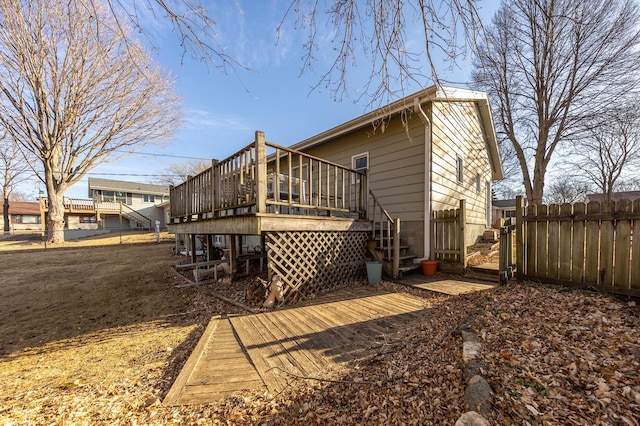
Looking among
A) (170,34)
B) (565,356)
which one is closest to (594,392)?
(565,356)

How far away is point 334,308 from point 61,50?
17553mm

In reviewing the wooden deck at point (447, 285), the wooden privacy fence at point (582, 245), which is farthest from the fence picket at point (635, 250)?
the wooden deck at point (447, 285)

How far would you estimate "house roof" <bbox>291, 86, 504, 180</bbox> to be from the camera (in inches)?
245

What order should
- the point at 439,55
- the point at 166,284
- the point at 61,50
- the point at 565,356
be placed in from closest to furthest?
the point at 565,356 < the point at 439,55 < the point at 166,284 < the point at 61,50

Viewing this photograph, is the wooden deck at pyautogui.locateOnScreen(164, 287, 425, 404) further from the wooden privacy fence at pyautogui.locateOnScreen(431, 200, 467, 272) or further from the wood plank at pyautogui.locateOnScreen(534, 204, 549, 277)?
the wooden privacy fence at pyautogui.locateOnScreen(431, 200, 467, 272)

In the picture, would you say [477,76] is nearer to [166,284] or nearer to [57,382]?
[166,284]

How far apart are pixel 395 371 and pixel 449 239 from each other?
482 cm

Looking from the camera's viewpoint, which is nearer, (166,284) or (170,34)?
(170,34)

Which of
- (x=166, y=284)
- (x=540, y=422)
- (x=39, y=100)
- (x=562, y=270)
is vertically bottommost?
(x=166, y=284)

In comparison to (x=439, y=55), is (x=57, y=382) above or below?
below

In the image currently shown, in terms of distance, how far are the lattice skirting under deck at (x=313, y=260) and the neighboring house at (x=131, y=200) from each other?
28282mm

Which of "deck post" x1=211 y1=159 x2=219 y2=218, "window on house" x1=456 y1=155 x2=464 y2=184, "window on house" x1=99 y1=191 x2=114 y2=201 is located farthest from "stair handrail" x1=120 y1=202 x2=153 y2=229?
"window on house" x1=456 y1=155 x2=464 y2=184

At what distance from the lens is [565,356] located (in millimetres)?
1982

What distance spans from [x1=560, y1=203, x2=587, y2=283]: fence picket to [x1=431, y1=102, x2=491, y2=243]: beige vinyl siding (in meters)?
3.11
